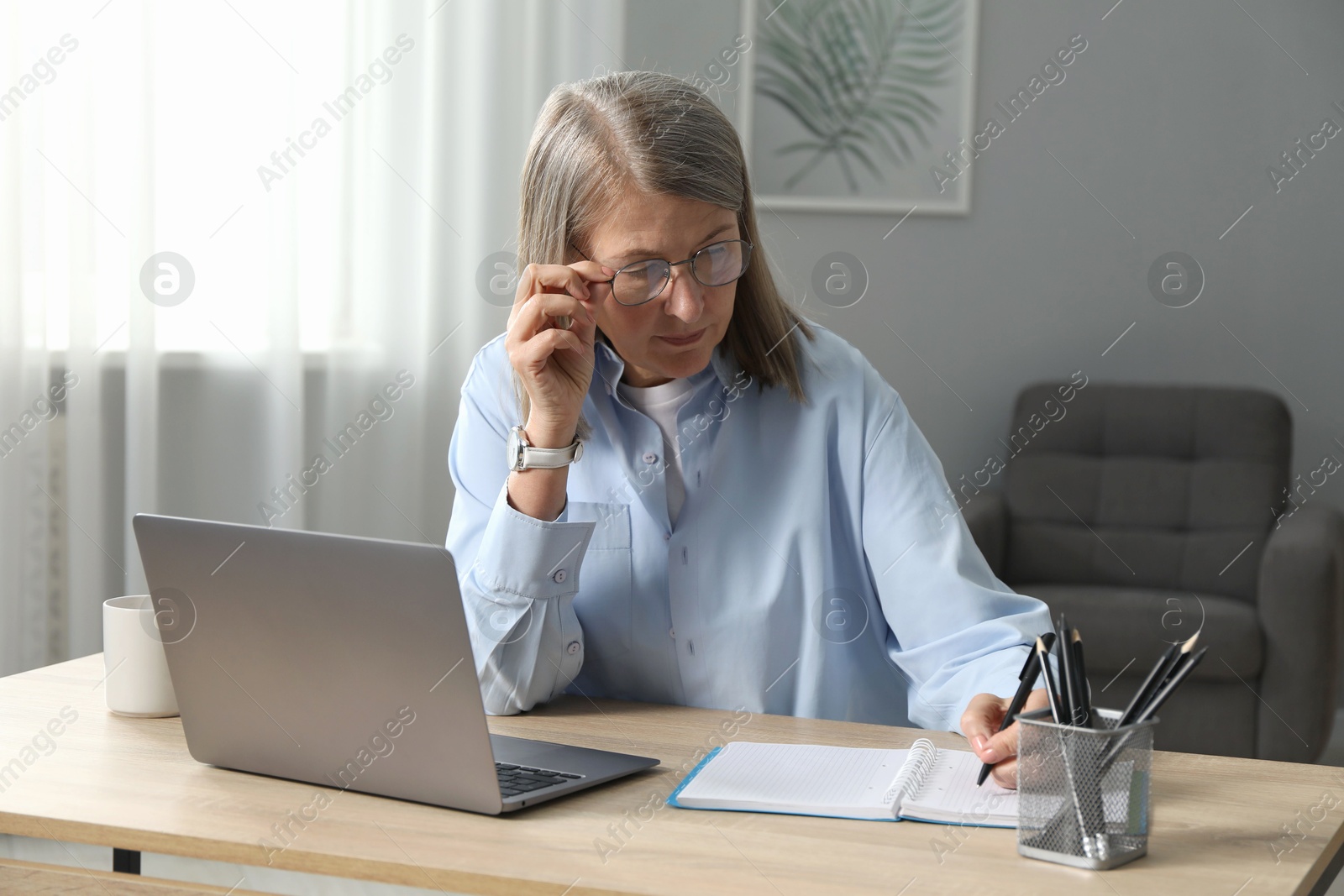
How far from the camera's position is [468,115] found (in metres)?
2.98

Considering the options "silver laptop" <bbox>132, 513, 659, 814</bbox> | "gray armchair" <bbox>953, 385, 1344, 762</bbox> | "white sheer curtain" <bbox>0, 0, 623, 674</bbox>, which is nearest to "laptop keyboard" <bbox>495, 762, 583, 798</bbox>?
"silver laptop" <bbox>132, 513, 659, 814</bbox>

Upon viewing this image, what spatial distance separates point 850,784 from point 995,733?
113mm

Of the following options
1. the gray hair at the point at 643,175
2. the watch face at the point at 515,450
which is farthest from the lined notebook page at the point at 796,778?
the gray hair at the point at 643,175

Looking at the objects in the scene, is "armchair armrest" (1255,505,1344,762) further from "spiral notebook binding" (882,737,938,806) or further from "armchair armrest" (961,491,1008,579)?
"spiral notebook binding" (882,737,938,806)

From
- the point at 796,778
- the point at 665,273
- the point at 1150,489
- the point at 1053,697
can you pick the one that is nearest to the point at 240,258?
the point at 665,273

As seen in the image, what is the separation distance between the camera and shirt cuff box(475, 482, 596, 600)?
1.15 m

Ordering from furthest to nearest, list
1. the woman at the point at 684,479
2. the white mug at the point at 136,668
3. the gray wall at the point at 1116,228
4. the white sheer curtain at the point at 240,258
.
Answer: the gray wall at the point at 1116,228, the white sheer curtain at the point at 240,258, the woman at the point at 684,479, the white mug at the point at 136,668

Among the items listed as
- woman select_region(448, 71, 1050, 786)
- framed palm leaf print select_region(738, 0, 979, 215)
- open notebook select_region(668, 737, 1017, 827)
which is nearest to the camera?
open notebook select_region(668, 737, 1017, 827)

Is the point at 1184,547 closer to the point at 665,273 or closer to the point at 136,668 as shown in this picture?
the point at 665,273

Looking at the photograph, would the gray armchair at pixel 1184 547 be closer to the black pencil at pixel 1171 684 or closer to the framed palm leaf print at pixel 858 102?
the framed palm leaf print at pixel 858 102

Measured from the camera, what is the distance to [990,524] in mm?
3137

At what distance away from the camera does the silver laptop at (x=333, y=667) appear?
81cm

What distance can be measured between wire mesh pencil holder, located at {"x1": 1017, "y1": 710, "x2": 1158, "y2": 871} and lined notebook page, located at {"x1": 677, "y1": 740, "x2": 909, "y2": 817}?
11cm

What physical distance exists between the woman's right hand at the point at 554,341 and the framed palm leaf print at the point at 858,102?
2533 mm
